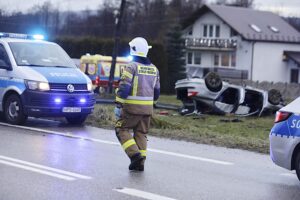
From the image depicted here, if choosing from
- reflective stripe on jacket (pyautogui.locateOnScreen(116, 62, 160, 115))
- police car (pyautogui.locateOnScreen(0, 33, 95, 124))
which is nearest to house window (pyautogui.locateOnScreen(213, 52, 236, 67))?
police car (pyautogui.locateOnScreen(0, 33, 95, 124))

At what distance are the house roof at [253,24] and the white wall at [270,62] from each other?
87cm

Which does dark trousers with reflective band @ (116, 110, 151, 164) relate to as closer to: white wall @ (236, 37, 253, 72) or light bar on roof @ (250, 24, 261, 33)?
white wall @ (236, 37, 253, 72)

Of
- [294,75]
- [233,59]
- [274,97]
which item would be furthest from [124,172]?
[294,75]

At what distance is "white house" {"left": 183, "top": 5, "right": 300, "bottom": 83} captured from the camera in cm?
6362

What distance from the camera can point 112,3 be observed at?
7925cm

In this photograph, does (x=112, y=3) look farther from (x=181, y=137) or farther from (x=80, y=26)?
(x=181, y=137)

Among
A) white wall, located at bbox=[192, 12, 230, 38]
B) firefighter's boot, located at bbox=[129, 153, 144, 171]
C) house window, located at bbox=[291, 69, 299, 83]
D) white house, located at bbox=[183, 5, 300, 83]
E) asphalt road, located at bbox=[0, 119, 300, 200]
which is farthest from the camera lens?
house window, located at bbox=[291, 69, 299, 83]

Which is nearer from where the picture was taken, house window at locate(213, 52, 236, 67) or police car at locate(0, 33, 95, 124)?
police car at locate(0, 33, 95, 124)

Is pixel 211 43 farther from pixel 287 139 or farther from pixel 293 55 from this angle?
pixel 287 139

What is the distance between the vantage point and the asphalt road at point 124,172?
7398 mm

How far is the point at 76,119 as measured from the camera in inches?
571

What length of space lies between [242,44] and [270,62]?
11.7 ft

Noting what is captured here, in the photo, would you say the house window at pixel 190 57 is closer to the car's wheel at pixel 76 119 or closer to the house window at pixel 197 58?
the house window at pixel 197 58

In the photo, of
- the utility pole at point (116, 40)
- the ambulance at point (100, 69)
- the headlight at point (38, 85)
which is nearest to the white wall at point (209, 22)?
the ambulance at point (100, 69)
